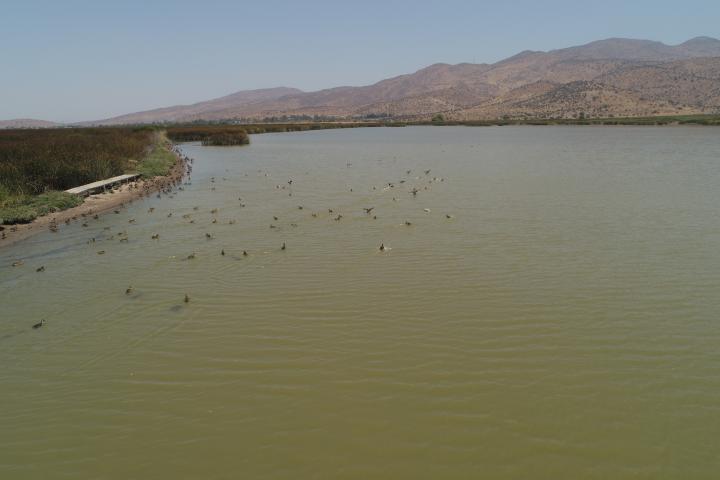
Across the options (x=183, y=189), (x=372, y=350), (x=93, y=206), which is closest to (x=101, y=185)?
(x=93, y=206)

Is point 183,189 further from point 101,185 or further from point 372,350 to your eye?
point 372,350

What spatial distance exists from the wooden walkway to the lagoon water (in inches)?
286

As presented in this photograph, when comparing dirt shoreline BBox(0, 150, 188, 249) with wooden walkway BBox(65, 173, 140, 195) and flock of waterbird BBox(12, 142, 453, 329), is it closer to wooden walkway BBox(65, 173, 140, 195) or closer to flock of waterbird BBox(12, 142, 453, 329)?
flock of waterbird BBox(12, 142, 453, 329)

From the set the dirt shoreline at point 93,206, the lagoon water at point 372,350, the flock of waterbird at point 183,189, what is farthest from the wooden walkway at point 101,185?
the lagoon water at point 372,350

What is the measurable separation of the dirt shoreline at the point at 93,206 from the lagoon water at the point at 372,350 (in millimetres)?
1698

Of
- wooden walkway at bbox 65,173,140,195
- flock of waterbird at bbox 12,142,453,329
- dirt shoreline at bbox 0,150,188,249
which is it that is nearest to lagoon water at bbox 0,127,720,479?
flock of waterbird at bbox 12,142,453,329

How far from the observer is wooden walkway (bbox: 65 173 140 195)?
21.5 m

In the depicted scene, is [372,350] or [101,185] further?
[101,185]

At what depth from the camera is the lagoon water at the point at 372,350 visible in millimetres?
5125

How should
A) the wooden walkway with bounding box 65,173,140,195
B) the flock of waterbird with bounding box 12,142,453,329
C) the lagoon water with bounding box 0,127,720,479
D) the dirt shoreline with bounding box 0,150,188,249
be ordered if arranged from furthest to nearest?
the wooden walkway with bounding box 65,173,140,195
the dirt shoreline with bounding box 0,150,188,249
the flock of waterbird with bounding box 12,142,453,329
the lagoon water with bounding box 0,127,720,479

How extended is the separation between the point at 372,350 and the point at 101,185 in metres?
20.5

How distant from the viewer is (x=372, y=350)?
7.09m

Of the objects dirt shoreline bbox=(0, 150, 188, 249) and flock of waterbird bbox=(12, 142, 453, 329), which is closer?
flock of waterbird bbox=(12, 142, 453, 329)

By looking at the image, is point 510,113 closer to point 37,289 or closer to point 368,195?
point 368,195
